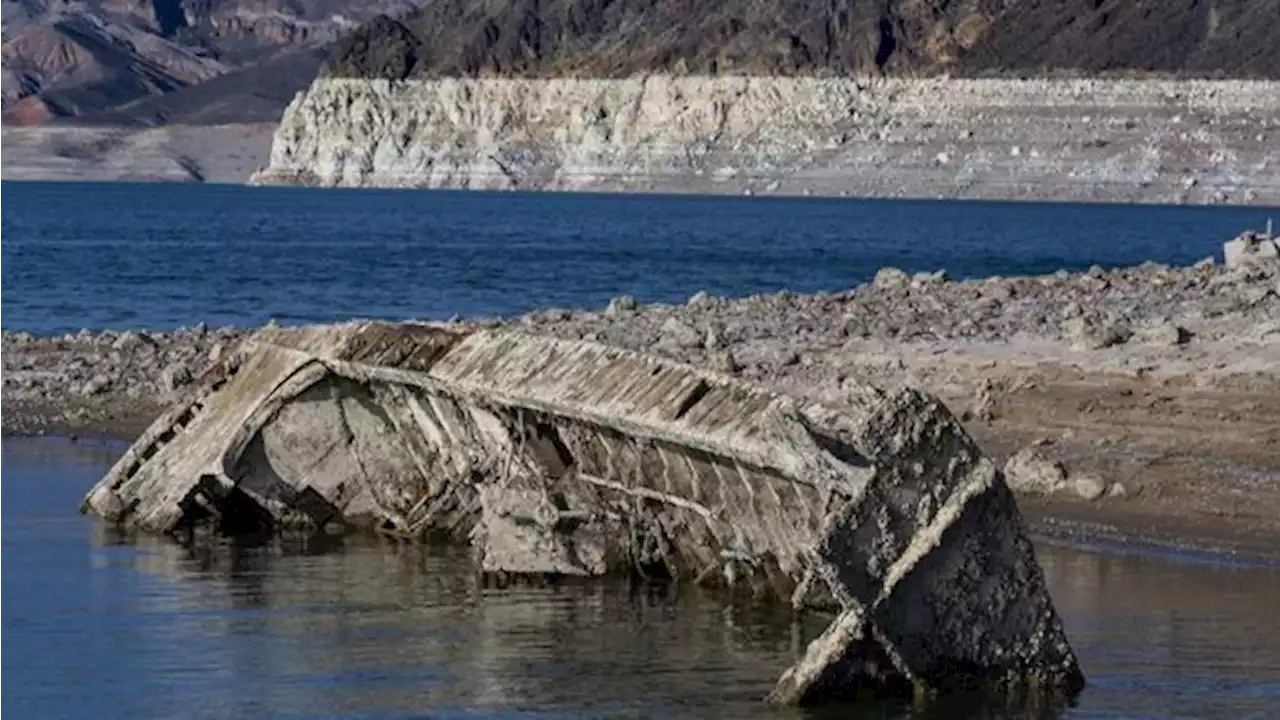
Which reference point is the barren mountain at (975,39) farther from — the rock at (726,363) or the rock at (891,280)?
the rock at (726,363)

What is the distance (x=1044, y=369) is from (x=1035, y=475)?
2599mm

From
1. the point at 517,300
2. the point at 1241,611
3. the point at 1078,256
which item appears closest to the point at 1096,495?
the point at 1241,611

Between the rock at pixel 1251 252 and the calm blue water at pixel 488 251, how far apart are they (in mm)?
16376

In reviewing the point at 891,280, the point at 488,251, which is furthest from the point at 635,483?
the point at 488,251

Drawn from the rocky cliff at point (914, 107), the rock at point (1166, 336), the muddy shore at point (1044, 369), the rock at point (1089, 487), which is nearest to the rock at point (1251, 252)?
the muddy shore at point (1044, 369)

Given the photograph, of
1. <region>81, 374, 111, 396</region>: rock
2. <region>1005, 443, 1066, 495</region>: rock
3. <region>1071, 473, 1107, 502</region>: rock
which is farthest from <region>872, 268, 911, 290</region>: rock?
<region>1071, 473, 1107, 502</region>: rock

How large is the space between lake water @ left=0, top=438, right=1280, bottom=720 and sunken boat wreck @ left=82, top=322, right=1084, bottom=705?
26 cm

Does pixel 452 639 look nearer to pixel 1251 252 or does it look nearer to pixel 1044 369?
pixel 1044 369

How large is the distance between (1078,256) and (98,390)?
53.0 meters

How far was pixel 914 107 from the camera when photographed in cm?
17075

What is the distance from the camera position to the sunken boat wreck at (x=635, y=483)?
488 inches

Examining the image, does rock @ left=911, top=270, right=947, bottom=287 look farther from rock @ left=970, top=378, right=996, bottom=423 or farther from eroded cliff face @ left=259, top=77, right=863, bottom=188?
eroded cliff face @ left=259, top=77, right=863, bottom=188

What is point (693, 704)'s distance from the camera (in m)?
13.4

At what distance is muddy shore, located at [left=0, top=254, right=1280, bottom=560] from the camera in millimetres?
18391
